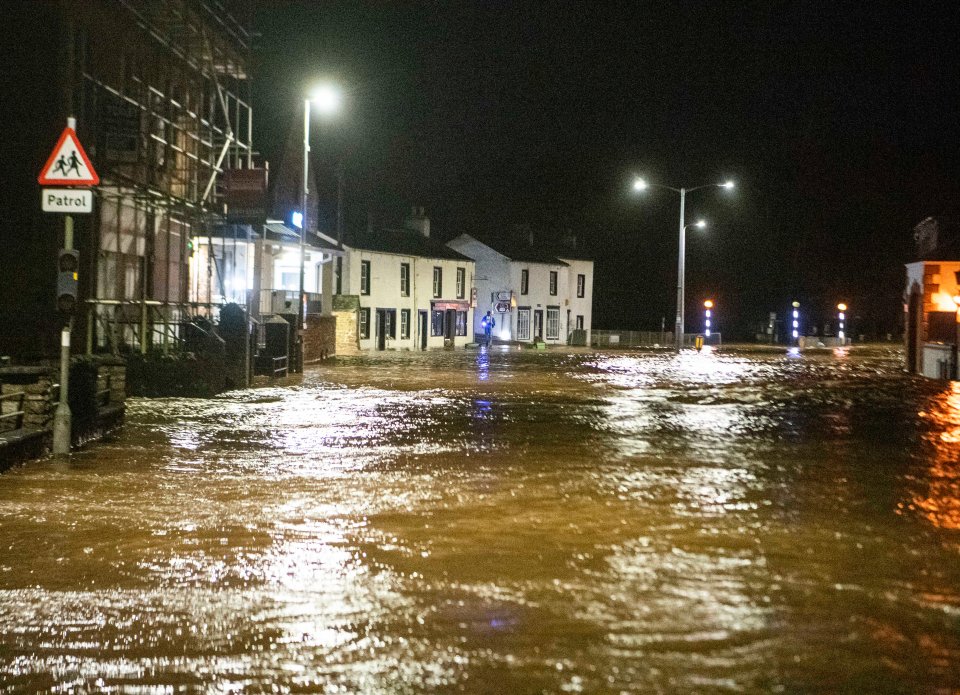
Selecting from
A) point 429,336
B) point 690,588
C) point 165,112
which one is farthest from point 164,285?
point 429,336

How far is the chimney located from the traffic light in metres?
59.1

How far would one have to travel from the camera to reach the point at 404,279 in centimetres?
6344

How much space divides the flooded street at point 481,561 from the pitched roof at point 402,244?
43076 mm

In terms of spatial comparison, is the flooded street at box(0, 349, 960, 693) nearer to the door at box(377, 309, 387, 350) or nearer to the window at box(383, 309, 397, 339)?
the door at box(377, 309, 387, 350)

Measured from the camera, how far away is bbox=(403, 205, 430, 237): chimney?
72.8 metres

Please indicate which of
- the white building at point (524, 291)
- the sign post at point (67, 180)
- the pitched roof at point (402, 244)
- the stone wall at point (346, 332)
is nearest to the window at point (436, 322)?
the pitched roof at point (402, 244)

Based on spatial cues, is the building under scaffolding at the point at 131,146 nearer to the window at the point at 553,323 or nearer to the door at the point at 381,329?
the door at the point at 381,329

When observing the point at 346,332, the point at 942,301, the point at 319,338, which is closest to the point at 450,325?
the point at 346,332

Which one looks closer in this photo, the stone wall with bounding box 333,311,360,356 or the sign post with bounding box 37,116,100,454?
the sign post with bounding box 37,116,100,454

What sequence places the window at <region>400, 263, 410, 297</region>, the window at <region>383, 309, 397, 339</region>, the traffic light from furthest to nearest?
the window at <region>400, 263, 410, 297</region>, the window at <region>383, 309, 397, 339</region>, the traffic light

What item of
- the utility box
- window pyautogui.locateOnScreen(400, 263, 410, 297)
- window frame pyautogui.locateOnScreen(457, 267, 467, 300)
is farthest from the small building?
window frame pyautogui.locateOnScreen(457, 267, 467, 300)

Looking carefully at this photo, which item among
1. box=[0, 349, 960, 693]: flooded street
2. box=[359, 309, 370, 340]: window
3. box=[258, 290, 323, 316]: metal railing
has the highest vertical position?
box=[258, 290, 323, 316]: metal railing

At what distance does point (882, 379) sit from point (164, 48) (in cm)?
2418

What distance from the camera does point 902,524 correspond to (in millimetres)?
10289
